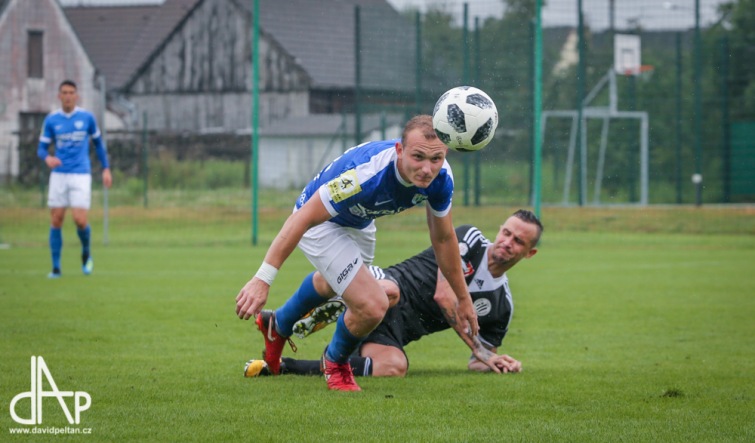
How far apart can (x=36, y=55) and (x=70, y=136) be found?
56.1 feet

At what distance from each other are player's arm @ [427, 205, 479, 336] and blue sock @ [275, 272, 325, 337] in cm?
90

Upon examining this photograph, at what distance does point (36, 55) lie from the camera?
2958 centimetres

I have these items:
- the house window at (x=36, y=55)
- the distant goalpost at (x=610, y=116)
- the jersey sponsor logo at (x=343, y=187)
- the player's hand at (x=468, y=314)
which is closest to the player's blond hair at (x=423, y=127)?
the jersey sponsor logo at (x=343, y=187)

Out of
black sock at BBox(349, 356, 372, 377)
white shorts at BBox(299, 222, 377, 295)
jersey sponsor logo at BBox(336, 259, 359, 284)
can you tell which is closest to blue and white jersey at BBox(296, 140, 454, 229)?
white shorts at BBox(299, 222, 377, 295)

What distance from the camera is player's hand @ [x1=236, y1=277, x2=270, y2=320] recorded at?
519 centimetres

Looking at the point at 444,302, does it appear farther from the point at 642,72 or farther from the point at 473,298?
the point at 642,72

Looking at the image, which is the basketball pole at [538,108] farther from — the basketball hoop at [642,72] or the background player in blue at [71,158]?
the background player in blue at [71,158]

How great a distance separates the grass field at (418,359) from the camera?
5113mm

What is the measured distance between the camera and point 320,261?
6.41m

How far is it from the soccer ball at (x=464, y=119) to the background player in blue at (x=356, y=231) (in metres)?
0.07

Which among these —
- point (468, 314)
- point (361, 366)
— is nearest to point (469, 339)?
point (468, 314)

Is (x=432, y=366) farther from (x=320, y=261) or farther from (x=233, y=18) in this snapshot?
(x=233, y=18)

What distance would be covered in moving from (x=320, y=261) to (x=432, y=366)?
1.50 m

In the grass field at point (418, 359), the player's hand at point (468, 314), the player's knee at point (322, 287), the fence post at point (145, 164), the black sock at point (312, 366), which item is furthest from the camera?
the fence post at point (145, 164)
